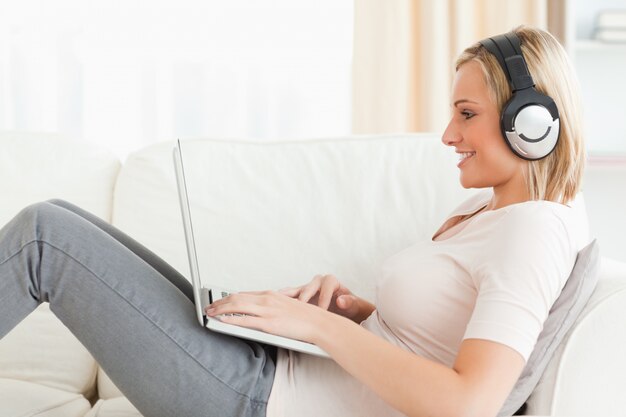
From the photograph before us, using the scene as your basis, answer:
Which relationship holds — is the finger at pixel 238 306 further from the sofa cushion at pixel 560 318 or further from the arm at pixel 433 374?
the sofa cushion at pixel 560 318

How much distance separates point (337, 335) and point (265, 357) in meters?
0.18

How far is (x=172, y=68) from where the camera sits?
2.40 metres

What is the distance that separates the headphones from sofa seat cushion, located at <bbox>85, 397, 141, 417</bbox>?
0.77 meters

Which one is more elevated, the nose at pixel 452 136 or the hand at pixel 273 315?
the nose at pixel 452 136

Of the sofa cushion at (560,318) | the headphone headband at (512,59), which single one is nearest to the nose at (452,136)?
the headphone headband at (512,59)

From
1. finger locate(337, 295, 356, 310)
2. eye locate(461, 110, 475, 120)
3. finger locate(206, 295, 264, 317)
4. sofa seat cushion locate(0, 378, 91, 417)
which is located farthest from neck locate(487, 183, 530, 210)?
sofa seat cushion locate(0, 378, 91, 417)

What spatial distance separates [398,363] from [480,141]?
388mm

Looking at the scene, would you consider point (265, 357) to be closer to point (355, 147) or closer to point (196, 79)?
point (355, 147)

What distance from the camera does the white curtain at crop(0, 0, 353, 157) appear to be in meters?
2.37

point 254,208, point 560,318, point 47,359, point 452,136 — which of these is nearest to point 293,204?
point 254,208

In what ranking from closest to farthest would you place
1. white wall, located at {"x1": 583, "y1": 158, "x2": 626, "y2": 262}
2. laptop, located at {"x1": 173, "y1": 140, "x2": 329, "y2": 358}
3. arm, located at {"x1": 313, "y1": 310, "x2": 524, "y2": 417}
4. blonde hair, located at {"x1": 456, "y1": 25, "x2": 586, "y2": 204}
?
arm, located at {"x1": 313, "y1": 310, "x2": 524, "y2": 417}
laptop, located at {"x1": 173, "y1": 140, "x2": 329, "y2": 358}
blonde hair, located at {"x1": 456, "y1": 25, "x2": 586, "y2": 204}
white wall, located at {"x1": 583, "y1": 158, "x2": 626, "y2": 262}

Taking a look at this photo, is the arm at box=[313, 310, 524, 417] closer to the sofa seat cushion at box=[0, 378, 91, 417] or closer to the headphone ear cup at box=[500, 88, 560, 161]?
the headphone ear cup at box=[500, 88, 560, 161]

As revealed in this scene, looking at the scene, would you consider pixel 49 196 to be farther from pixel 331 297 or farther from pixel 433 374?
pixel 433 374

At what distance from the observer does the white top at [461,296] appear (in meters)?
0.97
